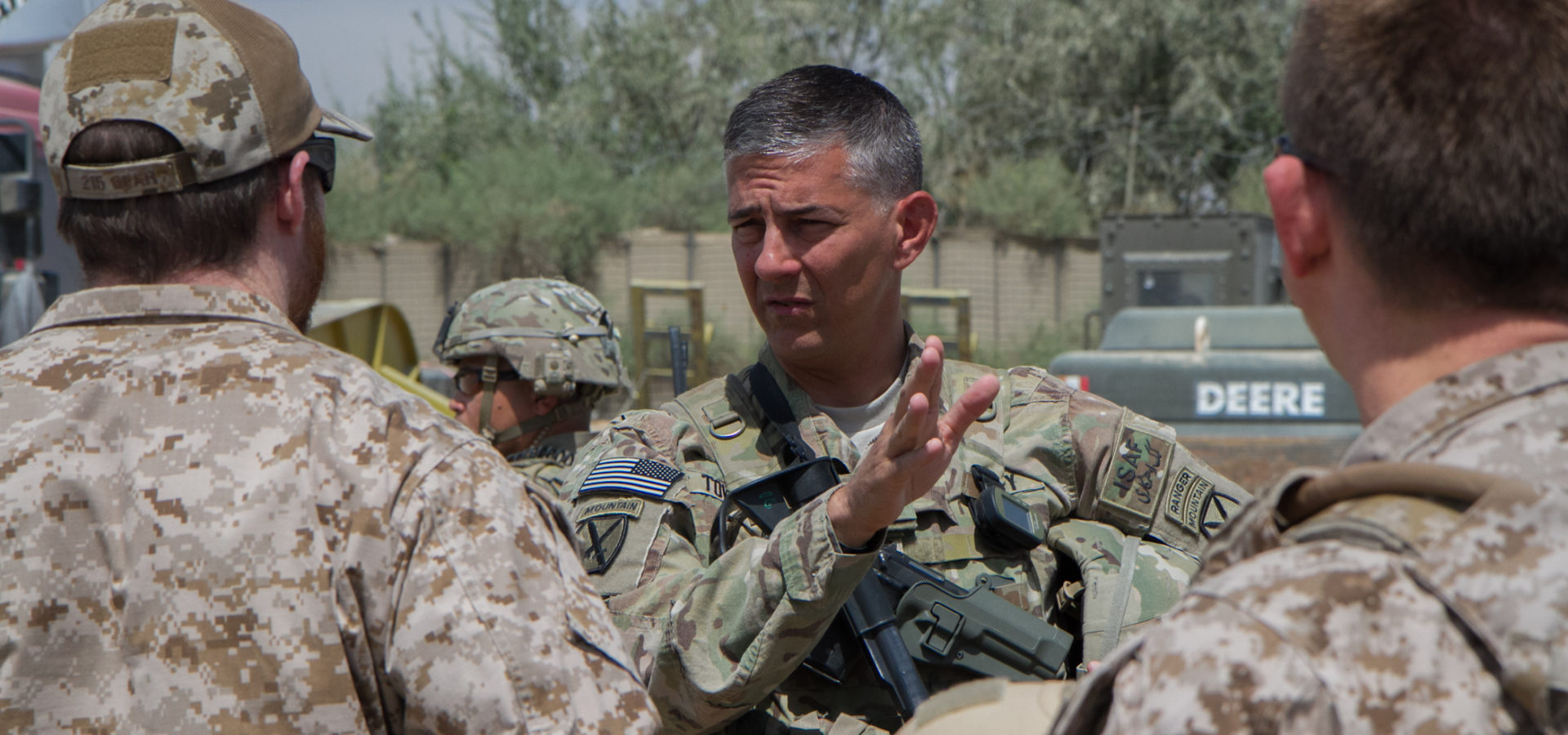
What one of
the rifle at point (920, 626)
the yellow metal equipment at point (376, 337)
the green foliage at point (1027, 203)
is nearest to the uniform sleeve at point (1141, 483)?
the rifle at point (920, 626)

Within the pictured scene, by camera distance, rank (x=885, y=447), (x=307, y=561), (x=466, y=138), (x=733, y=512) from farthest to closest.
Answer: (x=466, y=138) < (x=733, y=512) < (x=885, y=447) < (x=307, y=561)

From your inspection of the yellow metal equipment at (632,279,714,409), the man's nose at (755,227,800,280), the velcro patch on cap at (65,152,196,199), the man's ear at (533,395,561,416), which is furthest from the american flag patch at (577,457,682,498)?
the yellow metal equipment at (632,279,714,409)

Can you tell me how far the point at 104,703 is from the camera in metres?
1.53

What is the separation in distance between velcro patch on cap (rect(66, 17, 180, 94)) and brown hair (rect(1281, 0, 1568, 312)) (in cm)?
133

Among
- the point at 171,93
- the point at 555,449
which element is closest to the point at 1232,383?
the point at 555,449

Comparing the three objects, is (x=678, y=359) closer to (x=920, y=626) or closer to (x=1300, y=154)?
(x=920, y=626)

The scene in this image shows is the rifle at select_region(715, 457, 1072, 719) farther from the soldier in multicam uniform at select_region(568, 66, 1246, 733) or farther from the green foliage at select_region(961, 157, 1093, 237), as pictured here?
the green foliage at select_region(961, 157, 1093, 237)

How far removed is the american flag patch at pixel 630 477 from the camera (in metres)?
2.38

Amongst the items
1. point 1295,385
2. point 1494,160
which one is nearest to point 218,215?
point 1494,160

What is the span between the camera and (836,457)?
8.39ft

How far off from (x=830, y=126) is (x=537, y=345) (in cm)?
236

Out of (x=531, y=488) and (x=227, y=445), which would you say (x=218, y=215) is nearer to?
(x=227, y=445)

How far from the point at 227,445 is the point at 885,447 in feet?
2.88

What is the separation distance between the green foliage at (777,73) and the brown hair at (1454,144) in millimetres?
19343
